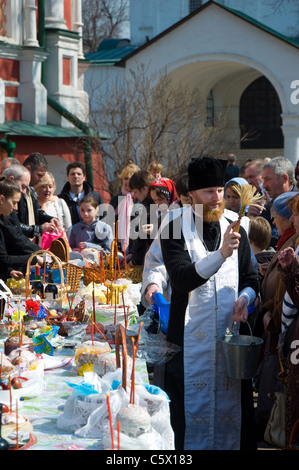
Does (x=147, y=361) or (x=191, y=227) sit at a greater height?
(x=191, y=227)

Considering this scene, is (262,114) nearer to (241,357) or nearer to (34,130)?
(34,130)

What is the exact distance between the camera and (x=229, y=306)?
407 cm

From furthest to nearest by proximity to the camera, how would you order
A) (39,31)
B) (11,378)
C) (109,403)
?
(39,31) < (11,378) < (109,403)

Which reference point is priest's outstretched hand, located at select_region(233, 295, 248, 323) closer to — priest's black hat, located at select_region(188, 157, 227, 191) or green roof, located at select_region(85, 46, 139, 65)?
priest's black hat, located at select_region(188, 157, 227, 191)

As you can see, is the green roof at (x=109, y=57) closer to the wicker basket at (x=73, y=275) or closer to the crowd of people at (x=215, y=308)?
the wicker basket at (x=73, y=275)

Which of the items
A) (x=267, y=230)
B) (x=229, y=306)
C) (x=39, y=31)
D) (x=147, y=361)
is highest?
(x=39, y=31)

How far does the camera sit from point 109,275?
18.0 ft

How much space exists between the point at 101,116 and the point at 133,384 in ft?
45.6

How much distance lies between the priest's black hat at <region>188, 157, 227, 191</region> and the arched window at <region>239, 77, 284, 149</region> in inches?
904

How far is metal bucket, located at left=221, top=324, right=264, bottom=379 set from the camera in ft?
12.5

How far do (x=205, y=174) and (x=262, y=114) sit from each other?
23624 mm

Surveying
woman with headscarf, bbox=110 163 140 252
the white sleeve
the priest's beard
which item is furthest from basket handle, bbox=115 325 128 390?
woman with headscarf, bbox=110 163 140 252

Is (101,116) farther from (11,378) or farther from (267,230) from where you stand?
(11,378)

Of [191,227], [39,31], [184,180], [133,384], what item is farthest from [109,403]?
[39,31]
